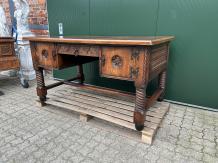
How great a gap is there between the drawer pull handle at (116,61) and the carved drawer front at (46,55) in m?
0.76

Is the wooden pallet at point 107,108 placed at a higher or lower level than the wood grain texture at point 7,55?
lower

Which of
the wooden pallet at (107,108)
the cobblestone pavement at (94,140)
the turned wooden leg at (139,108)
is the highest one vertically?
the turned wooden leg at (139,108)

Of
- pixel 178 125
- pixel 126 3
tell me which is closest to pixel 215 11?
pixel 126 3

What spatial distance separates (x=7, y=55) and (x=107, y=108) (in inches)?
80.0

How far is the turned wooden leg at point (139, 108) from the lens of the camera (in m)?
1.70

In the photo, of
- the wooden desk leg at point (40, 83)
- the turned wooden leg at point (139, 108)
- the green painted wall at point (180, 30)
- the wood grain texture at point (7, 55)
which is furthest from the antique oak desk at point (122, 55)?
the wood grain texture at point (7, 55)

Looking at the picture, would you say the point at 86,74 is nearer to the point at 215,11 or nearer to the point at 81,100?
the point at 81,100

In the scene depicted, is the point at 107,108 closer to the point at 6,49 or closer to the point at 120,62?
the point at 120,62

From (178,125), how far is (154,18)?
1.40 metres

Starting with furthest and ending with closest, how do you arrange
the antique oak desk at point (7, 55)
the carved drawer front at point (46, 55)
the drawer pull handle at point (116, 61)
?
1. the antique oak desk at point (7, 55)
2. the carved drawer front at point (46, 55)
3. the drawer pull handle at point (116, 61)

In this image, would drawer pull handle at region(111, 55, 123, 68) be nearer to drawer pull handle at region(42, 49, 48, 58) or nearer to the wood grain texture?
drawer pull handle at region(42, 49, 48, 58)

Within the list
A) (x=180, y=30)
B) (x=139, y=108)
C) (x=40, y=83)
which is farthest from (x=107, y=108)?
(x=180, y=30)

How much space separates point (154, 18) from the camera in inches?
97.5

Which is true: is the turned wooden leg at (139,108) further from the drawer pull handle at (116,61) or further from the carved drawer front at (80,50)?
the carved drawer front at (80,50)
